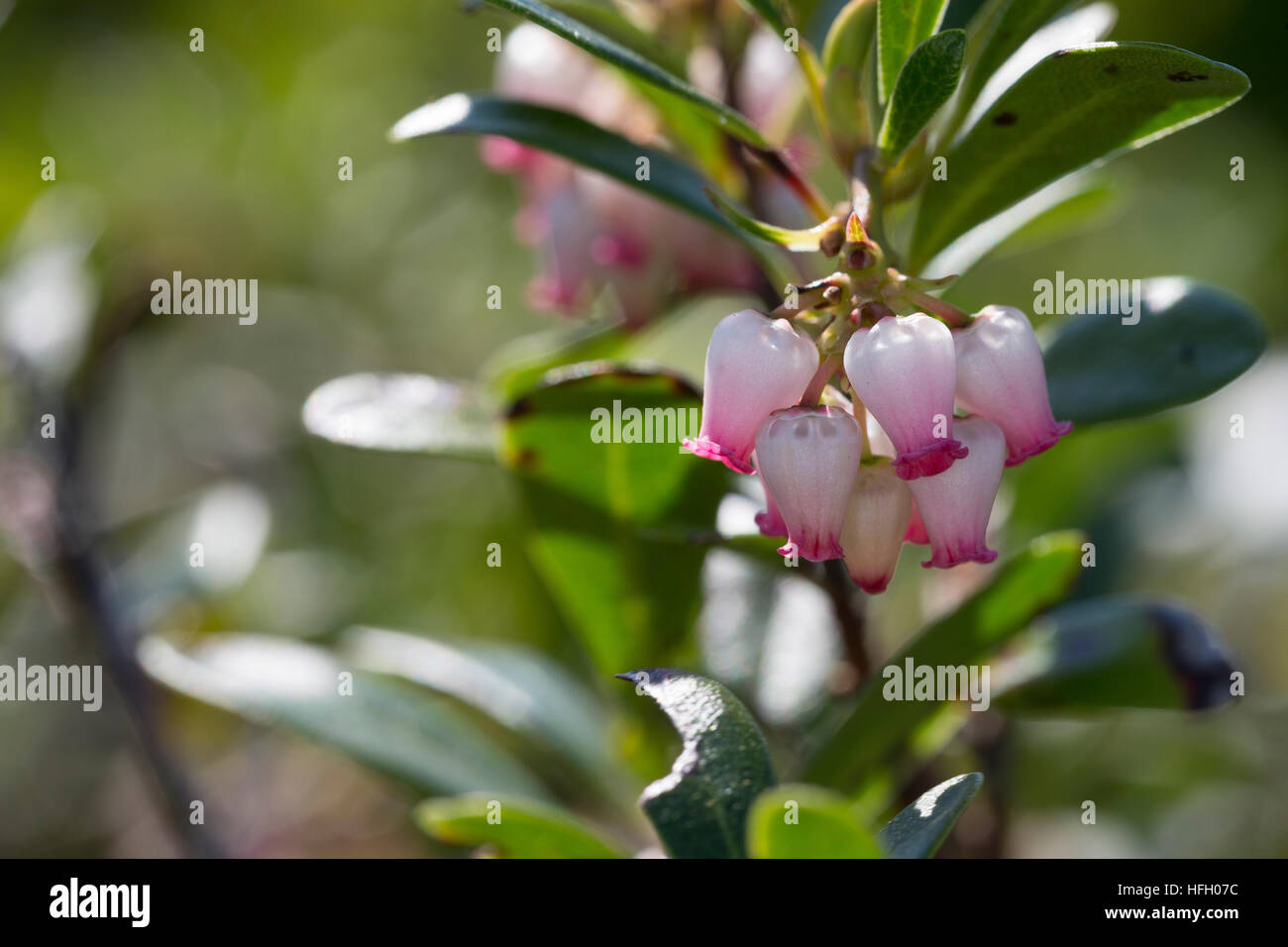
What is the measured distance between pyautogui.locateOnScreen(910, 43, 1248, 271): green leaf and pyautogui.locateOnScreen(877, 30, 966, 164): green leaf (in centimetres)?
7

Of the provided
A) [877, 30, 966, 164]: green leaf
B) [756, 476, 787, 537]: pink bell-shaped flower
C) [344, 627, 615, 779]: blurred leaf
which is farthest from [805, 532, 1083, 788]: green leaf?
[344, 627, 615, 779]: blurred leaf

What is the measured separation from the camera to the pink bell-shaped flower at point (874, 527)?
0.76 metres

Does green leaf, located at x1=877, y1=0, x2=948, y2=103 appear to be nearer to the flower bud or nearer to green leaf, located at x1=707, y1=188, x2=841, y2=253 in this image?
green leaf, located at x1=707, y1=188, x2=841, y2=253

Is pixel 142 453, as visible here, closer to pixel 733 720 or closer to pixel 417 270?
pixel 417 270

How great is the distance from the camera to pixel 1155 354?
0.96 metres

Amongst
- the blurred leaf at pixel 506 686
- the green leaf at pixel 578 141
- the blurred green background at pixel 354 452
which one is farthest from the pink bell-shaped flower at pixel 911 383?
the blurred leaf at pixel 506 686

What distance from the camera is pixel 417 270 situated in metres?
2.79

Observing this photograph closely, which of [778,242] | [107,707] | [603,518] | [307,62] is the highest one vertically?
[307,62]

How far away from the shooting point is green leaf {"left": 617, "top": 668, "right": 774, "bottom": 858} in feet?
2.30

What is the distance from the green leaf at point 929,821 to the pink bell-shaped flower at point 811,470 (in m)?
0.15

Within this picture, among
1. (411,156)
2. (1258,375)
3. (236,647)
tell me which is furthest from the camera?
(411,156)

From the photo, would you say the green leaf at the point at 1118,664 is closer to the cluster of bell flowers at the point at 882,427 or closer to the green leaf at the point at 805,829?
the cluster of bell flowers at the point at 882,427

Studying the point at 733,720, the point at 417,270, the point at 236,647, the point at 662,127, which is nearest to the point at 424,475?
the point at 417,270

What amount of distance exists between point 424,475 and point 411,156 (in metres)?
0.93
